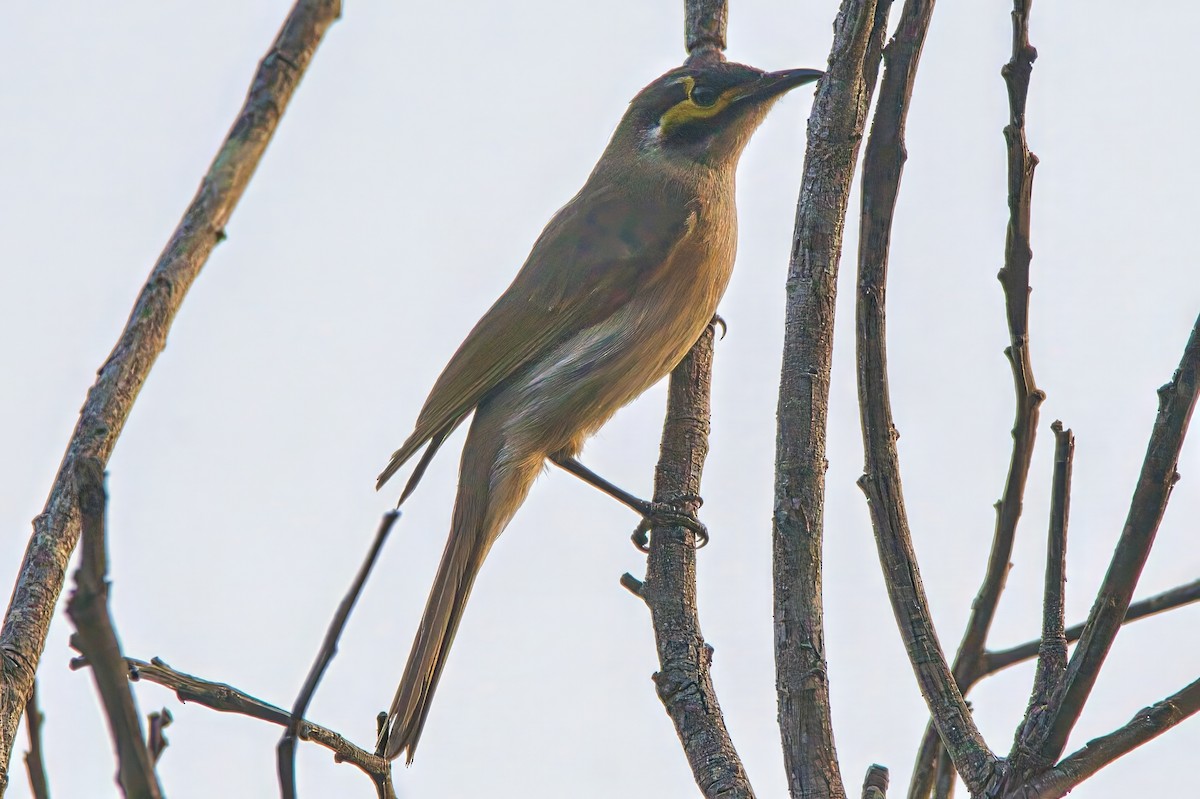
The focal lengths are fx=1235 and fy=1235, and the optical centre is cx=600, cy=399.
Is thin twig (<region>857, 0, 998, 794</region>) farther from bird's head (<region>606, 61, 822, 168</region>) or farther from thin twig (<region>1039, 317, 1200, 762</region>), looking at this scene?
bird's head (<region>606, 61, 822, 168</region>)

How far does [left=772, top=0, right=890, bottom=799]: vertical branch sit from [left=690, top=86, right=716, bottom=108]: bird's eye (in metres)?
2.42

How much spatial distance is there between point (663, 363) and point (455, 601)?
4.39 ft

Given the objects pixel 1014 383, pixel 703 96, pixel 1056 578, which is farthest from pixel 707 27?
pixel 1056 578

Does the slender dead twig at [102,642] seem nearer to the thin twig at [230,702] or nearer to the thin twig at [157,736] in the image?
the thin twig at [157,736]

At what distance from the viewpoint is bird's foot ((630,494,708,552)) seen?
14.3ft

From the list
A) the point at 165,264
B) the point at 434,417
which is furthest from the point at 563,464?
the point at 165,264

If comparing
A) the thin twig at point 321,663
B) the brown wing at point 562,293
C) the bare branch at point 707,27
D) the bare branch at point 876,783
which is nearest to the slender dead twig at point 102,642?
the thin twig at point 321,663

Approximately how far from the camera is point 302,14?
171 cm

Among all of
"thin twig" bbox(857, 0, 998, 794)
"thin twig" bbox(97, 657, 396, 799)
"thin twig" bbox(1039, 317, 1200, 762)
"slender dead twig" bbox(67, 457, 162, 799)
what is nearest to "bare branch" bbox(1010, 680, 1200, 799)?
"thin twig" bbox(1039, 317, 1200, 762)

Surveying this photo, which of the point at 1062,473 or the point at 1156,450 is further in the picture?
the point at 1062,473

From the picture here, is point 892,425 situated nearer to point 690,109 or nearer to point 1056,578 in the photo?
point 1056,578

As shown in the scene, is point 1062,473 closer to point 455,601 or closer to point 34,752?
point 34,752

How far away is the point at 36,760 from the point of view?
1.55 meters

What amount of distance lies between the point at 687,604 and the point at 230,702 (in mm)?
2139
